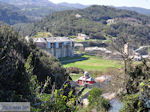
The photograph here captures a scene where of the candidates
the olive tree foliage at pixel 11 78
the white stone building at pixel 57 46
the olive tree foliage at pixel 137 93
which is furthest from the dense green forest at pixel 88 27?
the olive tree foliage at pixel 11 78

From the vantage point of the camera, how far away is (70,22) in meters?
81.7

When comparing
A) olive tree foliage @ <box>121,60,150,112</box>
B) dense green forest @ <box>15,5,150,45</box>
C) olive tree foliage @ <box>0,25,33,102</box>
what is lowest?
dense green forest @ <box>15,5,150,45</box>

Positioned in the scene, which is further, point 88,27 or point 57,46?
point 88,27

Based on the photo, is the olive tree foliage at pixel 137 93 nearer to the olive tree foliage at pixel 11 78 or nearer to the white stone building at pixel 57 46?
the olive tree foliage at pixel 11 78

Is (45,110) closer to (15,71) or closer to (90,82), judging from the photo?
(15,71)

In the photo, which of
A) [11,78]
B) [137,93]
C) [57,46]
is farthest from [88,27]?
[11,78]

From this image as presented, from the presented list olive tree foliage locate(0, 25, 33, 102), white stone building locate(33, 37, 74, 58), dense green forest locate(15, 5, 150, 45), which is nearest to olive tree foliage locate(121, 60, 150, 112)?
olive tree foliage locate(0, 25, 33, 102)

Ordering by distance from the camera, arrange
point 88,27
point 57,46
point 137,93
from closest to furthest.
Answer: point 137,93
point 57,46
point 88,27

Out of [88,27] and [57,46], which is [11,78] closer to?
[57,46]

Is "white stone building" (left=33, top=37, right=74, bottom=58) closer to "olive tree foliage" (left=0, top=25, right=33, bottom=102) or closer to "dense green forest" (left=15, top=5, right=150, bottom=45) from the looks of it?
"dense green forest" (left=15, top=5, right=150, bottom=45)

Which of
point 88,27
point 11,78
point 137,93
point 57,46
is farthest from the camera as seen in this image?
point 88,27

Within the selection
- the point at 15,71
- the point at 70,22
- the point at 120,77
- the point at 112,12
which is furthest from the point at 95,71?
the point at 112,12

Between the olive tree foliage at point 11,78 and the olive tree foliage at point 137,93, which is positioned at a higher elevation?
the olive tree foliage at point 11,78

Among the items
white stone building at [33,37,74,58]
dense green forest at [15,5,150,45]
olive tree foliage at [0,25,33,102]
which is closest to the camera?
olive tree foliage at [0,25,33,102]
